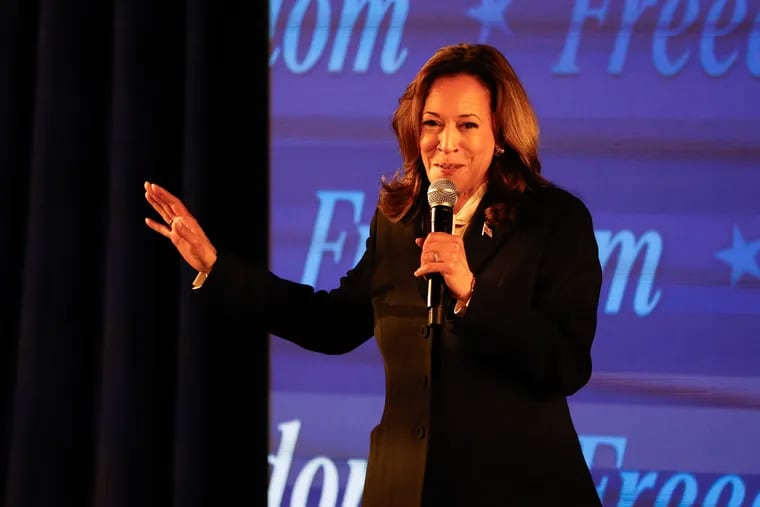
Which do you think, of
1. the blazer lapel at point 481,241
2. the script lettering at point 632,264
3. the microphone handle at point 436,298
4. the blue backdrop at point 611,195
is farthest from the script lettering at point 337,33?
the microphone handle at point 436,298

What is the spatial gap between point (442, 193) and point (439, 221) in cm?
5

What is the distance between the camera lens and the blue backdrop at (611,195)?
2.13 m

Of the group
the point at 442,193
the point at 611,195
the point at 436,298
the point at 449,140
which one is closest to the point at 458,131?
the point at 449,140

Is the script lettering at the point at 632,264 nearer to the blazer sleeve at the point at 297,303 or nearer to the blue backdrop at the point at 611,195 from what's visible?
→ the blue backdrop at the point at 611,195

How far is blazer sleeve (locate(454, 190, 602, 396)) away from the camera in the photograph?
4.25ft

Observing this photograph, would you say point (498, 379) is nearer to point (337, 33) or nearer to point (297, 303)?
point (297, 303)

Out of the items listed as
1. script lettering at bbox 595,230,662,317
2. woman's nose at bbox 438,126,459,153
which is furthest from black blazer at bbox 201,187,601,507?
script lettering at bbox 595,230,662,317

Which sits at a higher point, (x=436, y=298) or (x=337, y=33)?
(x=337, y=33)

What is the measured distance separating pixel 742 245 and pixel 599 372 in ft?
1.41

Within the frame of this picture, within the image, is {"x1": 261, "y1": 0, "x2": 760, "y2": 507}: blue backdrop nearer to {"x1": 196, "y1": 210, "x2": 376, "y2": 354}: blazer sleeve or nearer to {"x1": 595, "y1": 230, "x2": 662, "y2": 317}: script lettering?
{"x1": 595, "y1": 230, "x2": 662, "y2": 317}: script lettering

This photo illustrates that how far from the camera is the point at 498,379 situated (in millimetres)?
1398
